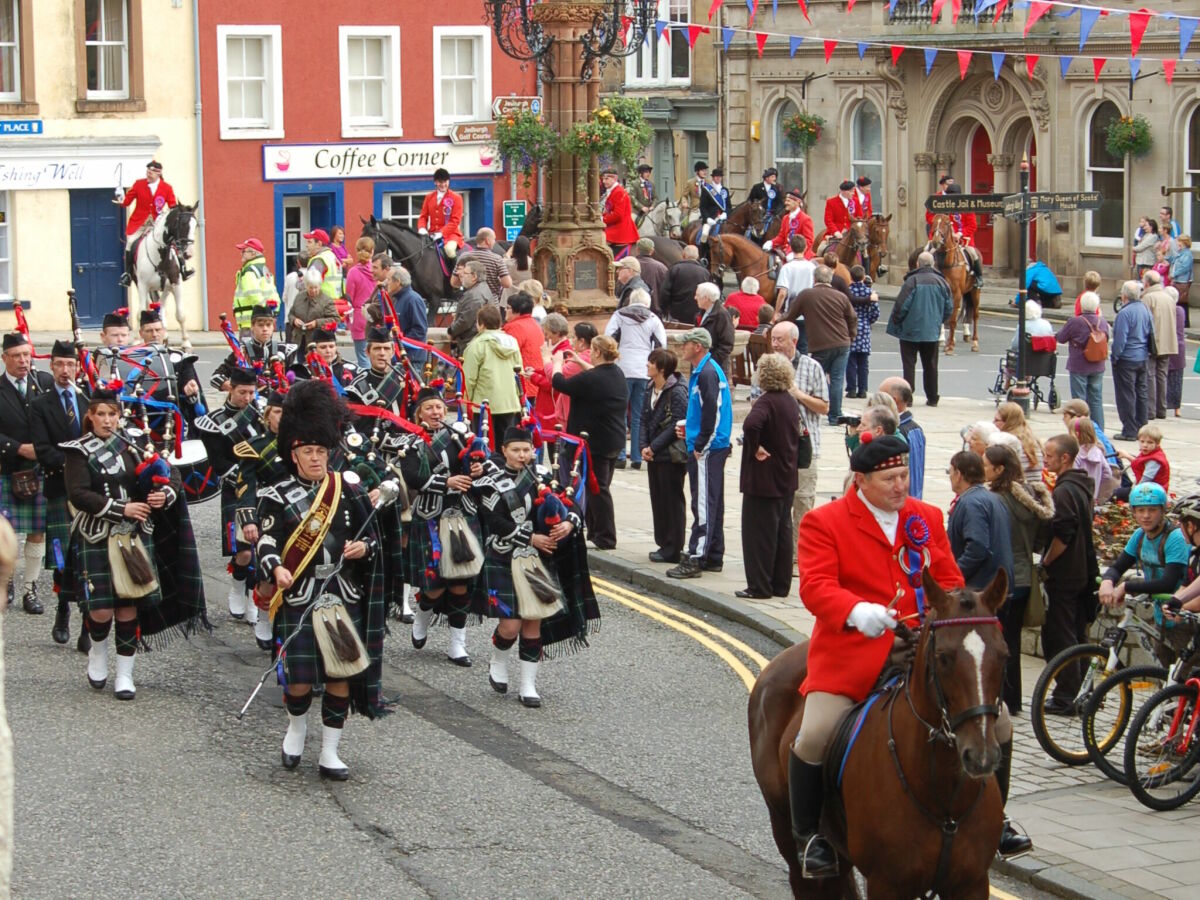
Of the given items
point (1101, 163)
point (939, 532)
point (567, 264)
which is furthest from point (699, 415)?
point (1101, 163)

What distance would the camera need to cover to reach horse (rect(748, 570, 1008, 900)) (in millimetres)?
6691

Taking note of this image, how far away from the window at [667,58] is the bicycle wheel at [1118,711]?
40.6 metres

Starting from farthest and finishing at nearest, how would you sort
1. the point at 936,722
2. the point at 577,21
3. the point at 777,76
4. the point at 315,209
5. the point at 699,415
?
1. the point at 777,76
2. the point at 315,209
3. the point at 577,21
4. the point at 699,415
5. the point at 936,722

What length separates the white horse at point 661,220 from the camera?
39.5 meters

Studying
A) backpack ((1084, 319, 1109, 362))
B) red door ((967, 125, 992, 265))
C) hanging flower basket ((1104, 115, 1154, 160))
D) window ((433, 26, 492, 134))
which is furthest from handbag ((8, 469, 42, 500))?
red door ((967, 125, 992, 265))

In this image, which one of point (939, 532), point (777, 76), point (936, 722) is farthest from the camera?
point (777, 76)

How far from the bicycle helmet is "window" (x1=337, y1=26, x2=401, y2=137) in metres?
Result: 26.6

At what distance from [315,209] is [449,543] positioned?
80.2ft

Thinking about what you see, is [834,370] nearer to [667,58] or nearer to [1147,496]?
[1147,496]

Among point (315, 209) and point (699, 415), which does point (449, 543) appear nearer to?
point (699, 415)

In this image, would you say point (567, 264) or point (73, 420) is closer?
point (73, 420)

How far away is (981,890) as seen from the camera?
7141mm

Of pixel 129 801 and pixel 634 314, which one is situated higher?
pixel 634 314

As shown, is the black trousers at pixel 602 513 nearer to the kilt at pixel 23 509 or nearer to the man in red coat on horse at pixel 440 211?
the kilt at pixel 23 509
